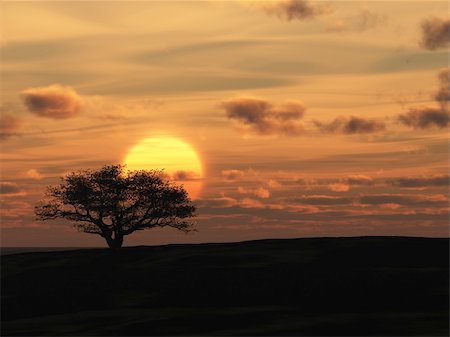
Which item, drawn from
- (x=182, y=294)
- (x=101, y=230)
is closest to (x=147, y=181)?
(x=101, y=230)

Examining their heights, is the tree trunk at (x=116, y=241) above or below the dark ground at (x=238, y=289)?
above

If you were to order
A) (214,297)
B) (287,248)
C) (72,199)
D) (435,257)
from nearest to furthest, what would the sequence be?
1. (214,297)
2. (435,257)
3. (287,248)
4. (72,199)

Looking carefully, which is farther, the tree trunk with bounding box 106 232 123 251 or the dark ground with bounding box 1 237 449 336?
the tree trunk with bounding box 106 232 123 251

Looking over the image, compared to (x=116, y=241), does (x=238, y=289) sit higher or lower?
lower

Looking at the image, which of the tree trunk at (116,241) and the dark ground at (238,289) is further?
the tree trunk at (116,241)

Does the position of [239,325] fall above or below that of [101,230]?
below

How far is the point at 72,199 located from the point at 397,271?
144ft

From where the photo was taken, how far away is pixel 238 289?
203ft

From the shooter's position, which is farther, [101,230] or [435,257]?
[101,230]

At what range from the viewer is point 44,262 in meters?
82.4

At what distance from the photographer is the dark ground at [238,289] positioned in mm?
47656

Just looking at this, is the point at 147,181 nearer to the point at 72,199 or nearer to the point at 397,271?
the point at 72,199

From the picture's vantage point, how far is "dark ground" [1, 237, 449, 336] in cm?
4766

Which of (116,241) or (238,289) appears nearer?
(238,289)
